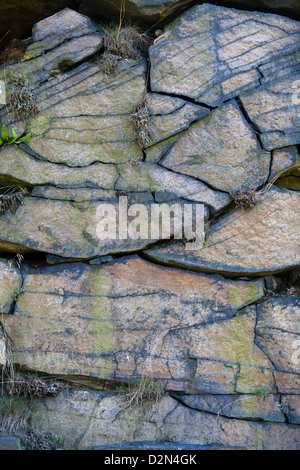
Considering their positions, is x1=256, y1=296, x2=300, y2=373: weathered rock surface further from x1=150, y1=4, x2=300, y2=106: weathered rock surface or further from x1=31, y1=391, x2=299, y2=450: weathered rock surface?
x1=150, y1=4, x2=300, y2=106: weathered rock surface

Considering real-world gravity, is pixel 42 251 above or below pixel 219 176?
below

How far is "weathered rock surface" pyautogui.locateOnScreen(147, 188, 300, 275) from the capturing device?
404cm

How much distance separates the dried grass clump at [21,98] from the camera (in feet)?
13.8

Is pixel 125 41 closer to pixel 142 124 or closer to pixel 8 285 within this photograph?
pixel 142 124

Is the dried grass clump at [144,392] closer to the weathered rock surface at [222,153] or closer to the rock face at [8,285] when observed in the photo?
the rock face at [8,285]

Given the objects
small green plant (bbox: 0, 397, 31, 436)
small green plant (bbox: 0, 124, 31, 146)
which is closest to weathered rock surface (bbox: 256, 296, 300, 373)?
small green plant (bbox: 0, 397, 31, 436)

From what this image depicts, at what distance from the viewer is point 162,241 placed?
4.12 metres

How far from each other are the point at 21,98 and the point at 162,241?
6.31 feet

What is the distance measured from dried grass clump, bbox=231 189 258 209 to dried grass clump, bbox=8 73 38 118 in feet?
6.91

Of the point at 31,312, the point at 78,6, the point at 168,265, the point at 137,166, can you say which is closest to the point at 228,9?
the point at 78,6

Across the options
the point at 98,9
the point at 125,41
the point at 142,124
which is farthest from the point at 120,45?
the point at 142,124

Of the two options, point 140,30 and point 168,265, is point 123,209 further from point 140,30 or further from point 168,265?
point 140,30

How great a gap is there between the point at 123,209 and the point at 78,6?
2.18 metres

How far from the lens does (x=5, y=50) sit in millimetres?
4531
